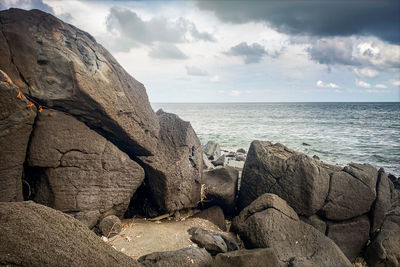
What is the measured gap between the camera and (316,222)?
612 centimetres

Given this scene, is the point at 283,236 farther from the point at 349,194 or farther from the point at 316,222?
the point at 349,194

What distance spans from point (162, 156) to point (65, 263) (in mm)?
3709

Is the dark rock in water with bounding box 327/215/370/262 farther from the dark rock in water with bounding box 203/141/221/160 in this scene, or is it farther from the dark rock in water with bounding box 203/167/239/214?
the dark rock in water with bounding box 203/141/221/160

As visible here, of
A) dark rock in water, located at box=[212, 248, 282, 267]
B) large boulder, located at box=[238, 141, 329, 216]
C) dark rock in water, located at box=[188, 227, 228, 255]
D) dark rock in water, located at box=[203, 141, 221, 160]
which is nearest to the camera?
dark rock in water, located at box=[212, 248, 282, 267]

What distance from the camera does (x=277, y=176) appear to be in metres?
6.32

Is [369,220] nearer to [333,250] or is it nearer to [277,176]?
[333,250]

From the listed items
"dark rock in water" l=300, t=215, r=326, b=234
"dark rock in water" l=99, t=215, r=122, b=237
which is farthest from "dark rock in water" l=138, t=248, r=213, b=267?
"dark rock in water" l=300, t=215, r=326, b=234

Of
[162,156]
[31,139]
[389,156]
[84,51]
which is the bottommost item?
[389,156]

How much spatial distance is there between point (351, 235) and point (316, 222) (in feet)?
4.04

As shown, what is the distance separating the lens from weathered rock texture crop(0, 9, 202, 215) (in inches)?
171

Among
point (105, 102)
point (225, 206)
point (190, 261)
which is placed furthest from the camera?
point (225, 206)

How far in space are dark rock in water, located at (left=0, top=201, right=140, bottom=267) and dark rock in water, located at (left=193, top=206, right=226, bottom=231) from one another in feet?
11.6

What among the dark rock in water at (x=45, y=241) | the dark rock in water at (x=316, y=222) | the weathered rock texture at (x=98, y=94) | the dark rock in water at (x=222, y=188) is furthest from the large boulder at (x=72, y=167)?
the dark rock in water at (x=316, y=222)

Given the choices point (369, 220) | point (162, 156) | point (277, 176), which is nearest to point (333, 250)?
point (277, 176)
